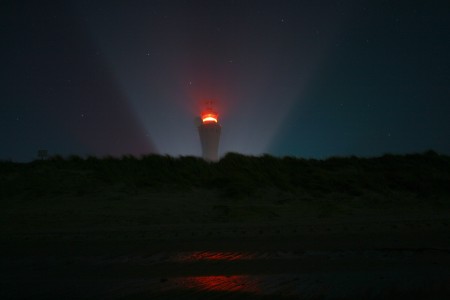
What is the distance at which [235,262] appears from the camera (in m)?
4.21

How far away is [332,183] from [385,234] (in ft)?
21.9

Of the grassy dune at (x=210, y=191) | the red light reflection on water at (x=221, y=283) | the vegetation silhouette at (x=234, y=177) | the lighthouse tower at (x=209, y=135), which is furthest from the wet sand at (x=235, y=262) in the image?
the lighthouse tower at (x=209, y=135)

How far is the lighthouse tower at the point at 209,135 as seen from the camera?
174ft

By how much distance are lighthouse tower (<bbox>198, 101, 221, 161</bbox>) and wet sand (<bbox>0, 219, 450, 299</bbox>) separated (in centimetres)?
4628

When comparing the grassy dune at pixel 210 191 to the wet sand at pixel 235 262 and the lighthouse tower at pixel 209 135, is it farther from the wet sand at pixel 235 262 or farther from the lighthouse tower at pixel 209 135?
the lighthouse tower at pixel 209 135

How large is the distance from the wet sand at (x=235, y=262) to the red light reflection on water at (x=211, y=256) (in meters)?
0.01

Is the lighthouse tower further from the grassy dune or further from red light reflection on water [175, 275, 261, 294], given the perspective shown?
red light reflection on water [175, 275, 261, 294]

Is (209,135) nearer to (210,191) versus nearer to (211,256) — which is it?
(210,191)

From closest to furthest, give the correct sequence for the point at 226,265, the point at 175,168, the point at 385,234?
the point at 226,265 → the point at 385,234 → the point at 175,168

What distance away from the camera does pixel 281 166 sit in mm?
14734

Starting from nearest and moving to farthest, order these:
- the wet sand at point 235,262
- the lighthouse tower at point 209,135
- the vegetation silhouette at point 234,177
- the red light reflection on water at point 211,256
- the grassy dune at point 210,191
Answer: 1. the wet sand at point 235,262
2. the red light reflection on water at point 211,256
3. the grassy dune at point 210,191
4. the vegetation silhouette at point 234,177
5. the lighthouse tower at point 209,135

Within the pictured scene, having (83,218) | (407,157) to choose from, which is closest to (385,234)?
(83,218)

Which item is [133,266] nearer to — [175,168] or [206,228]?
[206,228]

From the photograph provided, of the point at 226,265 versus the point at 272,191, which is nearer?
the point at 226,265
